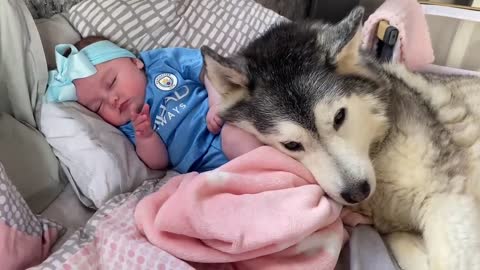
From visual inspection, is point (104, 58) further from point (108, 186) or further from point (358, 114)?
point (358, 114)

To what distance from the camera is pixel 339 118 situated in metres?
1.24

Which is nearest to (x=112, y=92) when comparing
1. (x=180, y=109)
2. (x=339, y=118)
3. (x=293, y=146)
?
(x=180, y=109)

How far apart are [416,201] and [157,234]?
0.67 meters

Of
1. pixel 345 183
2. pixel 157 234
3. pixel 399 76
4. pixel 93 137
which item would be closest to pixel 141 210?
pixel 157 234

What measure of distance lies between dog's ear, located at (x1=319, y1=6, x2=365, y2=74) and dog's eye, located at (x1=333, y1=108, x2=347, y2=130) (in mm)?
126

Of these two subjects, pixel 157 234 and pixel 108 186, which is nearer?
pixel 157 234

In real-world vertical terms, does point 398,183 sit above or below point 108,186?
above

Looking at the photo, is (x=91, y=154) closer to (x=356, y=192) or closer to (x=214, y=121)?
(x=214, y=121)

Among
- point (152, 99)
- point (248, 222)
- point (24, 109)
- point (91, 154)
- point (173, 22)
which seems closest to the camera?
point (248, 222)

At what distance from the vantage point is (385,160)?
132 centimetres

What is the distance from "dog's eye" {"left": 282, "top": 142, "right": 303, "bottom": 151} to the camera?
1268 mm

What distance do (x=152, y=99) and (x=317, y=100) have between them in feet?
2.28

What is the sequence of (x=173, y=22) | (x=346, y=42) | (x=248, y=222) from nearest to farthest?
(x=248, y=222)
(x=346, y=42)
(x=173, y=22)

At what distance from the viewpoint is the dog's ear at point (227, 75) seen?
4.04 ft
